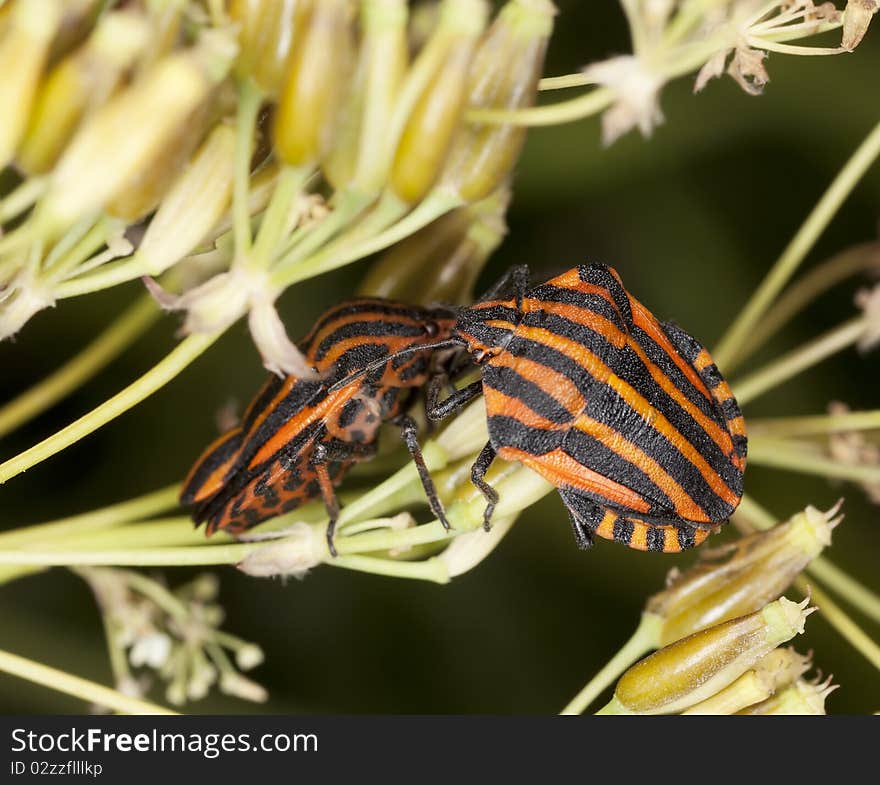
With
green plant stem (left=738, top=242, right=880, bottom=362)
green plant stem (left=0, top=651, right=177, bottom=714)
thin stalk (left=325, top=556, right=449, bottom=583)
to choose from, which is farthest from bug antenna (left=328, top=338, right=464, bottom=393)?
green plant stem (left=738, top=242, right=880, bottom=362)

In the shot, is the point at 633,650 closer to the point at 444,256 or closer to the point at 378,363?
the point at 378,363

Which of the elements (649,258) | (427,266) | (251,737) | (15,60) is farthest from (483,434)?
(649,258)

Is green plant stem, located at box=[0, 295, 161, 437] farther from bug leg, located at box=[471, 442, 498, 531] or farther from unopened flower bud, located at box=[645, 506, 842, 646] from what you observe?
unopened flower bud, located at box=[645, 506, 842, 646]

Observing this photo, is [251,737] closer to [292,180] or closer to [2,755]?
[2,755]

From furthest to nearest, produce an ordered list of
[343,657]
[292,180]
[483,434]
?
[343,657] < [483,434] < [292,180]

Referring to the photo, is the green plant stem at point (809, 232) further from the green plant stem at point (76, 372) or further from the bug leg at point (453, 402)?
the green plant stem at point (76, 372)

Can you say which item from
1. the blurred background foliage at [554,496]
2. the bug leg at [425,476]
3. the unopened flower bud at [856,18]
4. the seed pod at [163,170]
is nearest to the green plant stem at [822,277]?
the blurred background foliage at [554,496]
